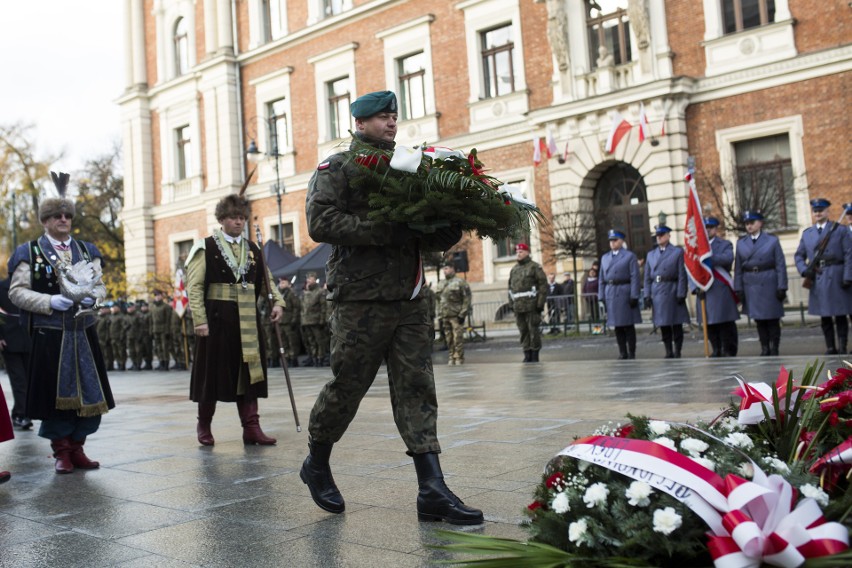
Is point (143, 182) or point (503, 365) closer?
point (503, 365)

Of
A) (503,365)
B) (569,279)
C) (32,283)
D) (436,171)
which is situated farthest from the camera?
(569,279)

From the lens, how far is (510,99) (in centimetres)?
2598

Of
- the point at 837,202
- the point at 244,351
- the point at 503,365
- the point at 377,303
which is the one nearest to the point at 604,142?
the point at 837,202

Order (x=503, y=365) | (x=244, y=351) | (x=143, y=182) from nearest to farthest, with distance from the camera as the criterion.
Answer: (x=244, y=351) → (x=503, y=365) → (x=143, y=182)

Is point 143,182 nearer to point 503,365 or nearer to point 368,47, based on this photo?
point 368,47

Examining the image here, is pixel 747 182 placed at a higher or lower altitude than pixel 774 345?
higher

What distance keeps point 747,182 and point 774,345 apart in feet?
30.2

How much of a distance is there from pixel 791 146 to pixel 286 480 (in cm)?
1868

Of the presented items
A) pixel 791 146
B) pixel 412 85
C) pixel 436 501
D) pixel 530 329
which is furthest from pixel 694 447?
pixel 412 85

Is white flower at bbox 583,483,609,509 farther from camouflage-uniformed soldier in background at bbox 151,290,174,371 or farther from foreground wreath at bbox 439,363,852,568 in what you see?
camouflage-uniformed soldier in background at bbox 151,290,174,371

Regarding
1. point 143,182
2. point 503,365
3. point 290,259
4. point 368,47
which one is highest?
point 368,47

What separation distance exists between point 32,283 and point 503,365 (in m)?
9.16

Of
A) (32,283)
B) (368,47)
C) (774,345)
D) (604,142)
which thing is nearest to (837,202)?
(604,142)

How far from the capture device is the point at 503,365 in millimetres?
14391
